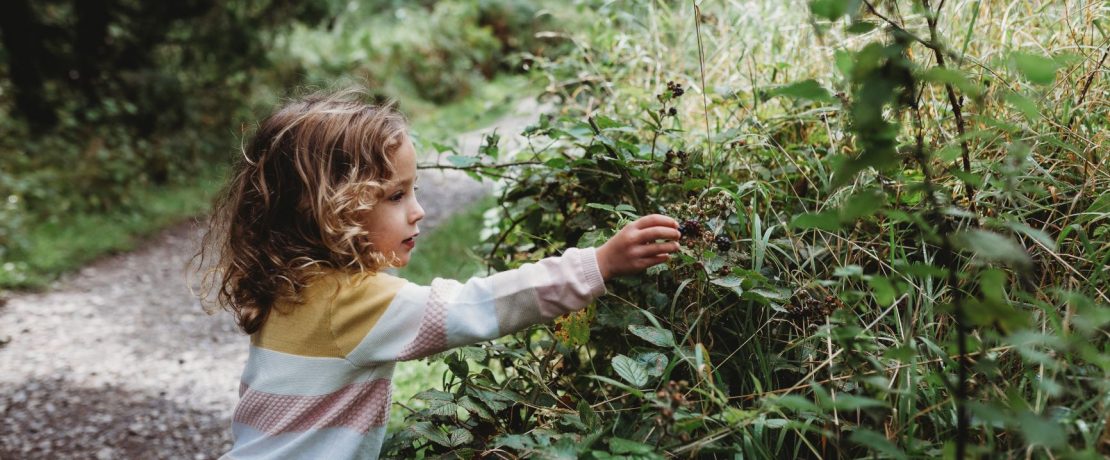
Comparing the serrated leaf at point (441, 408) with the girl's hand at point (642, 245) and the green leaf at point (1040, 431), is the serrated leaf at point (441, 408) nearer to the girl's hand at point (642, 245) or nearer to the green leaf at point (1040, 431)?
the girl's hand at point (642, 245)

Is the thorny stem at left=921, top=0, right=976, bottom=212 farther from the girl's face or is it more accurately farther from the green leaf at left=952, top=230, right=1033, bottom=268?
the girl's face

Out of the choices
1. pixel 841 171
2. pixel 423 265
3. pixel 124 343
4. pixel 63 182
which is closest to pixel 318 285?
pixel 841 171

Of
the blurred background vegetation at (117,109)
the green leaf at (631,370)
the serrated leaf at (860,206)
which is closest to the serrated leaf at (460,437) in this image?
the green leaf at (631,370)

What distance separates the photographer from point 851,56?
3.57 ft

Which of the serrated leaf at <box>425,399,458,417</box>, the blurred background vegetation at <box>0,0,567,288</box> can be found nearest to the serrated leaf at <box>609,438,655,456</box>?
the serrated leaf at <box>425,399,458,417</box>

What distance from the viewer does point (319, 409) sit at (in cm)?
177

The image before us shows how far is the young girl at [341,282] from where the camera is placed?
5.32 ft

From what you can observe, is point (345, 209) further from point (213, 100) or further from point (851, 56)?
point (213, 100)

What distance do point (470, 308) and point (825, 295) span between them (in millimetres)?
737

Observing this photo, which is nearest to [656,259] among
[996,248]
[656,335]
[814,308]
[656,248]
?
[656,248]

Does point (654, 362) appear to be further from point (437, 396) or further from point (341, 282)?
point (341, 282)

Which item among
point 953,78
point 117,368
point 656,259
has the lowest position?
point 117,368

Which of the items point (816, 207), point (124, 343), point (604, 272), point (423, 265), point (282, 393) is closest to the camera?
point (604, 272)

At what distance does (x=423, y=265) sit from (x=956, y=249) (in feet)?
12.6
